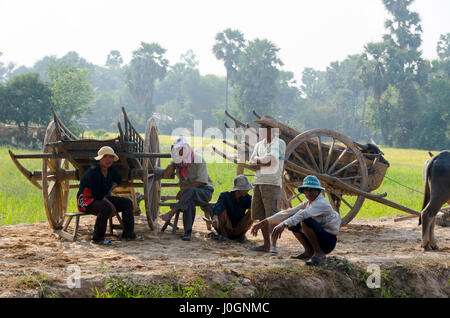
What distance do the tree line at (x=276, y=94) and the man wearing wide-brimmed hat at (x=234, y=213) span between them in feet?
100

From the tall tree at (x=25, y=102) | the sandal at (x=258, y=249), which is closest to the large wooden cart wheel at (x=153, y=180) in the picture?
the sandal at (x=258, y=249)

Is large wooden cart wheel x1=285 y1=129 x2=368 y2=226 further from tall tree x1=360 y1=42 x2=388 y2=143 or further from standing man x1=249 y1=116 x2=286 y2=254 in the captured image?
tall tree x1=360 y1=42 x2=388 y2=143

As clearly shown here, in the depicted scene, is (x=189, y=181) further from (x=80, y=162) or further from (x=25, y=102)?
(x=25, y=102)

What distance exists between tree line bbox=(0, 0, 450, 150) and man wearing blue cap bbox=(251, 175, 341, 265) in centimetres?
3246

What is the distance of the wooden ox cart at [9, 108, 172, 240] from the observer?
7.38 m

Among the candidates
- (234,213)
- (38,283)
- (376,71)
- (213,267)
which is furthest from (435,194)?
(376,71)

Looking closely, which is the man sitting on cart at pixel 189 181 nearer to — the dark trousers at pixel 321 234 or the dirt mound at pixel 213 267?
the dirt mound at pixel 213 267

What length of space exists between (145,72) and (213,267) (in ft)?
213

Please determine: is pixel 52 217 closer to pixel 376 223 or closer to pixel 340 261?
pixel 340 261

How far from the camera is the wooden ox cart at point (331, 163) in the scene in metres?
8.91

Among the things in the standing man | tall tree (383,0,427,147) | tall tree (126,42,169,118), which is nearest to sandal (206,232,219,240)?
the standing man

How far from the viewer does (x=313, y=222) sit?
5.75m

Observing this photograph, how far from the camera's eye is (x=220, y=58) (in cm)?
6712
